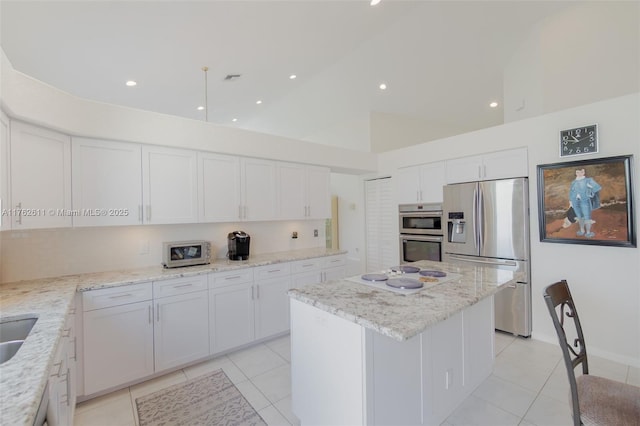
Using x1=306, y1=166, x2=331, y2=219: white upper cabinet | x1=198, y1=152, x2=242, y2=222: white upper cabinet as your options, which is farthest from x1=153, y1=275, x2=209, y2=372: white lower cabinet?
x1=306, y1=166, x2=331, y2=219: white upper cabinet

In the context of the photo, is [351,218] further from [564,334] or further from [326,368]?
[564,334]

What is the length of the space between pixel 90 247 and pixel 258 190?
70.5 inches

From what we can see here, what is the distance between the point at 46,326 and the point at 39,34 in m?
3.13

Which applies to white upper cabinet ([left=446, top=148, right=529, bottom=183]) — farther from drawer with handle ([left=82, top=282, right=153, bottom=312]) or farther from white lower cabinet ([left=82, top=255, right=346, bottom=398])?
drawer with handle ([left=82, top=282, right=153, bottom=312])

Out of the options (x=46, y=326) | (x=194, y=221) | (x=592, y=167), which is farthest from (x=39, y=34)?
(x=592, y=167)

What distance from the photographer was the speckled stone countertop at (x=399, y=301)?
1.35 m

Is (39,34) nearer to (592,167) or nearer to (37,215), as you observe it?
(37,215)

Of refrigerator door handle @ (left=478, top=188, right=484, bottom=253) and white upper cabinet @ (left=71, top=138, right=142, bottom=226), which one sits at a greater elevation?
white upper cabinet @ (left=71, top=138, right=142, bottom=226)

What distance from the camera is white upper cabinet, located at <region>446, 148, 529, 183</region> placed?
3271 millimetres

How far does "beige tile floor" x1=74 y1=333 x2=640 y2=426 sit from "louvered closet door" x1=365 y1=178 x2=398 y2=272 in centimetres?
228

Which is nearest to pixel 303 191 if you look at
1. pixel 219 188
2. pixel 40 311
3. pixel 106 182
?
pixel 219 188

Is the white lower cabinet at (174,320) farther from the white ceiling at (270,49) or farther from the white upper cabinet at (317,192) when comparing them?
the white ceiling at (270,49)

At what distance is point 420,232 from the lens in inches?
170

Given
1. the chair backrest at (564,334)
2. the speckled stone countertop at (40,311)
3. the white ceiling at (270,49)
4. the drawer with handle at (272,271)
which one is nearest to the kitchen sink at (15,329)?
the speckled stone countertop at (40,311)
